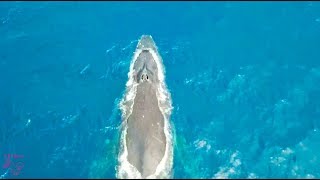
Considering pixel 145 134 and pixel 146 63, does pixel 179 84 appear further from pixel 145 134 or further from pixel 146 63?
pixel 145 134

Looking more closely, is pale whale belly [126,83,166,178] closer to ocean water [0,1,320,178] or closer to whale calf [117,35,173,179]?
whale calf [117,35,173,179]

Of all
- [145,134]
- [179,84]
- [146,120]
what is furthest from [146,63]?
[145,134]

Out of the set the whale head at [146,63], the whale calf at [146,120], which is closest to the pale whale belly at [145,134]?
the whale calf at [146,120]

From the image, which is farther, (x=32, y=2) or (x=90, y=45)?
(x=32, y=2)

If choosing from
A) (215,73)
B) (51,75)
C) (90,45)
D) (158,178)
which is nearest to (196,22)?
(215,73)

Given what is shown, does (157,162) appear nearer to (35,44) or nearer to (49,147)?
(49,147)
